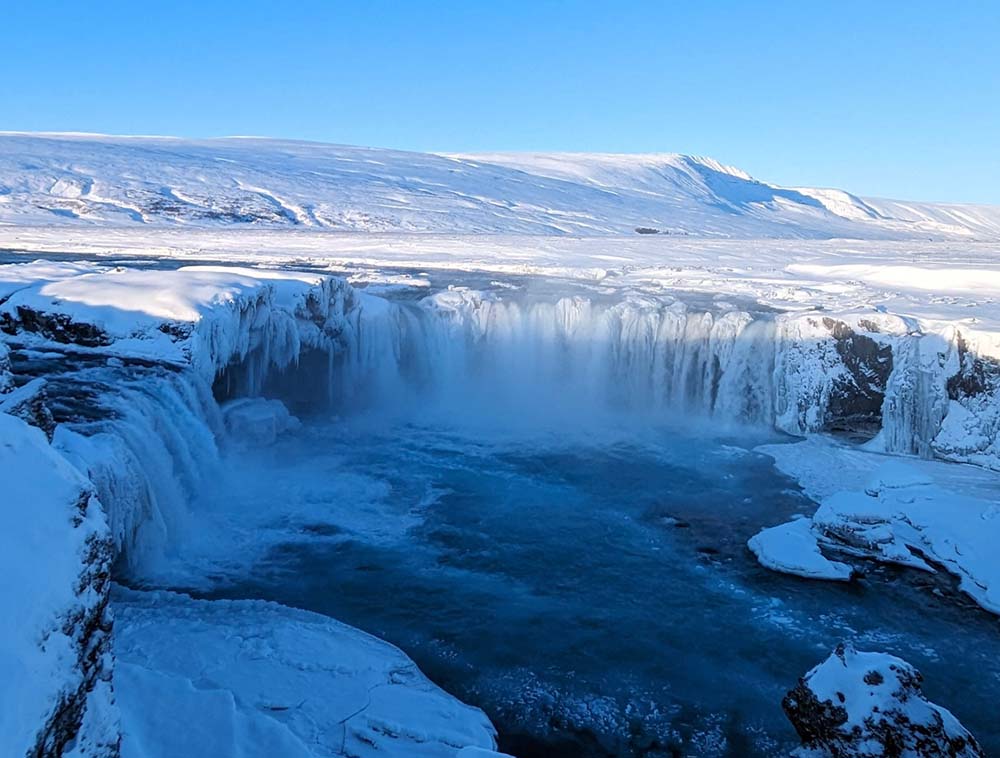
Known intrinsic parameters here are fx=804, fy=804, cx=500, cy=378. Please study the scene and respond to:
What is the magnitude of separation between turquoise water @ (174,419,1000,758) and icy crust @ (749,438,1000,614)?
374 millimetres

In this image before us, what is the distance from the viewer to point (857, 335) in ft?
47.5

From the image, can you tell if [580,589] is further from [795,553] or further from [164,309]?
[164,309]

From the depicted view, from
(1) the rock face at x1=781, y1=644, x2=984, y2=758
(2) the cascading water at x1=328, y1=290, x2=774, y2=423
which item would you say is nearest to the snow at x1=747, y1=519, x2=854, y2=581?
(1) the rock face at x1=781, y1=644, x2=984, y2=758

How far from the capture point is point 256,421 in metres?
13.2

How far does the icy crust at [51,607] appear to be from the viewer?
2.78 m

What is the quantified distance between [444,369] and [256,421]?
17.3 feet

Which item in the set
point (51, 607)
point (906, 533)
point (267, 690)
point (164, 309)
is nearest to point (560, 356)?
point (164, 309)

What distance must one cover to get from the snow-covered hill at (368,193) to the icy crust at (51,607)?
45.5 metres

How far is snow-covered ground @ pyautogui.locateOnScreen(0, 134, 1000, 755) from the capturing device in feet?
20.2

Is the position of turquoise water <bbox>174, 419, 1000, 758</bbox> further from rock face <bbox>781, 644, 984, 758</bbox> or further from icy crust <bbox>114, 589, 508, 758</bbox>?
rock face <bbox>781, 644, 984, 758</bbox>

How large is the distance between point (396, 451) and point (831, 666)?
9061 millimetres

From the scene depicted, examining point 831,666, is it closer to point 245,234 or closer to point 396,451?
point 396,451

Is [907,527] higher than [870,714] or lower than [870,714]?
lower

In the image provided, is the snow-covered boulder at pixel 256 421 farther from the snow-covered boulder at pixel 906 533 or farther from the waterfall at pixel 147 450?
the snow-covered boulder at pixel 906 533
